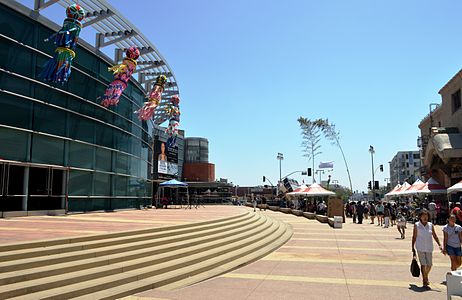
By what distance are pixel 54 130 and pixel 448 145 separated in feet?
91.4

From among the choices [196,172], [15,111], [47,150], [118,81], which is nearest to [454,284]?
[15,111]

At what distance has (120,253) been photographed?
9414mm

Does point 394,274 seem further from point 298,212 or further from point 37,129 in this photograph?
point 298,212

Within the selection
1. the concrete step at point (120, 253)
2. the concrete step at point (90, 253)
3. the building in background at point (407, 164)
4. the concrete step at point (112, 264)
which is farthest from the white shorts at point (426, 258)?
the building in background at point (407, 164)

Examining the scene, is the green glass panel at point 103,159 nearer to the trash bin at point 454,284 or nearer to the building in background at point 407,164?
the trash bin at point 454,284

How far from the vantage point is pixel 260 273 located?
10.2m

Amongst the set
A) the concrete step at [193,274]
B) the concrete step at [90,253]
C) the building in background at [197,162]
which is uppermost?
the building in background at [197,162]

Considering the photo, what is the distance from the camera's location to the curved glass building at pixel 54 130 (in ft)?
55.5

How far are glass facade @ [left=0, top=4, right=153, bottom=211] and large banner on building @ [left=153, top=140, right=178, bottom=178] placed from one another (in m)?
15.5

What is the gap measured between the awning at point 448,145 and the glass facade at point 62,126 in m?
23.4

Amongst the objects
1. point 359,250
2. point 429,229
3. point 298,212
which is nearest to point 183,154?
point 298,212

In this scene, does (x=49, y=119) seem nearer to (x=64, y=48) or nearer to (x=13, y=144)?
(x=13, y=144)

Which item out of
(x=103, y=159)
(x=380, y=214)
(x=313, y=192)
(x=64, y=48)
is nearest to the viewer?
(x=64, y=48)

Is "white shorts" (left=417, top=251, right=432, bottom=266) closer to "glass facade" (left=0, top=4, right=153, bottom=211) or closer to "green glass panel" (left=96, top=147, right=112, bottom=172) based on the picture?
"glass facade" (left=0, top=4, right=153, bottom=211)
